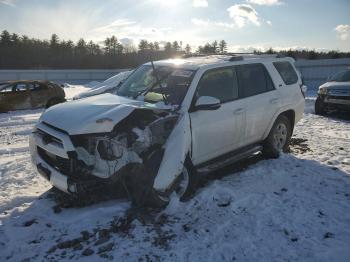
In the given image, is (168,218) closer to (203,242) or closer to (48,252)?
(203,242)

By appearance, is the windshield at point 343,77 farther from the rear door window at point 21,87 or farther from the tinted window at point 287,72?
the rear door window at point 21,87

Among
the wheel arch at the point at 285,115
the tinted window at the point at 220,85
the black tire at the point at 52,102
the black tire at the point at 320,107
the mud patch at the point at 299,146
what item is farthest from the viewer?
the black tire at the point at 52,102

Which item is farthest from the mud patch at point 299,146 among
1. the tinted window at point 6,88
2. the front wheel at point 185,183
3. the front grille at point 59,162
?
the tinted window at point 6,88

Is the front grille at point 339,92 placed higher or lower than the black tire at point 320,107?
higher

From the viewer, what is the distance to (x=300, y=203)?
490 cm

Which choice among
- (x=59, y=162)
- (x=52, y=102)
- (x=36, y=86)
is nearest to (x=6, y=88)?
(x=36, y=86)

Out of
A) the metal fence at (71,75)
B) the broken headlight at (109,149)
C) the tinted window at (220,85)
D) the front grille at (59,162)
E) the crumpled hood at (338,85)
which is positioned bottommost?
the metal fence at (71,75)

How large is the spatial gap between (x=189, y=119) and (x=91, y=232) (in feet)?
6.34

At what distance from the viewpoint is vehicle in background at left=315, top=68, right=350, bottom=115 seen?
11.7 meters

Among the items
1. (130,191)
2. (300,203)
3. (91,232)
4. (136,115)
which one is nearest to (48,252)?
(91,232)

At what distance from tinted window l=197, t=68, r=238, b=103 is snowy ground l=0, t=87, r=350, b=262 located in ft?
4.56

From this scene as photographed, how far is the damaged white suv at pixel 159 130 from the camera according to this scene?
14.3 feet

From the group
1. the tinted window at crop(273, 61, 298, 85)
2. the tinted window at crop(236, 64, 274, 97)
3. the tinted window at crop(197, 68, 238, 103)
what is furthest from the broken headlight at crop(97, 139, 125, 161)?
the tinted window at crop(273, 61, 298, 85)

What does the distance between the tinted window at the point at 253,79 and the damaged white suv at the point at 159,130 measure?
0.06 feet
